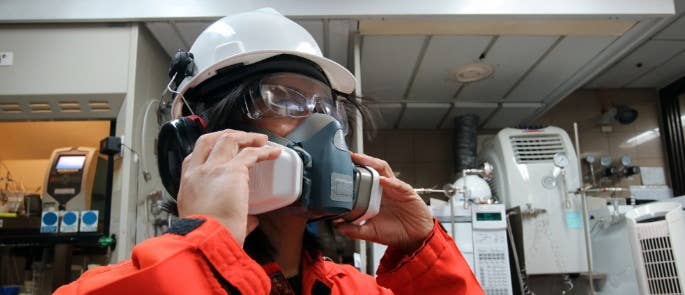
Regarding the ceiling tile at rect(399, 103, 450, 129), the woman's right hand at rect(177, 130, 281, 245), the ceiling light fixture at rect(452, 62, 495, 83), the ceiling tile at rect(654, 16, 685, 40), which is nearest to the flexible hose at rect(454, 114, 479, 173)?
the ceiling tile at rect(399, 103, 450, 129)

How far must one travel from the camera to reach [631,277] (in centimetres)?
308

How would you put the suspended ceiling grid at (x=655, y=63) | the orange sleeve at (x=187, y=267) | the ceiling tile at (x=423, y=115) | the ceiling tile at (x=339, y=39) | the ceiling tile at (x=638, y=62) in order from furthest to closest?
1. the ceiling tile at (x=423, y=115)
2. the ceiling tile at (x=638, y=62)
3. the suspended ceiling grid at (x=655, y=63)
4. the ceiling tile at (x=339, y=39)
5. the orange sleeve at (x=187, y=267)

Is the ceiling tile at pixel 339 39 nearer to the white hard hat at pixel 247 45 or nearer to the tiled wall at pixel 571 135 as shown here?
the white hard hat at pixel 247 45

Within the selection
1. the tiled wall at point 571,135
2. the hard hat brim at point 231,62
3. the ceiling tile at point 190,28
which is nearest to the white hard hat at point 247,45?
the hard hat brim at point 231,62

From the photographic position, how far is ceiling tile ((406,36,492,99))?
3240 millimetres

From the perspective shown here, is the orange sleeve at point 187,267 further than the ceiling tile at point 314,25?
No

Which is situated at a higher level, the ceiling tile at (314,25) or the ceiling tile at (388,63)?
the ceiling tile at (388,63)

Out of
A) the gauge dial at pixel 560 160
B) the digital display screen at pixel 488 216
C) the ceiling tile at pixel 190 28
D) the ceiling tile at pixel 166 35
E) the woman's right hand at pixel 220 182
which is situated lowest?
the woman's right hand at pixel 220 182

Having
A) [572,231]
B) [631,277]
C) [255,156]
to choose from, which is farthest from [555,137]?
[255,156]

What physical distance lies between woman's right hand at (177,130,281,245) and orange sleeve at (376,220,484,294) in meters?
0.59

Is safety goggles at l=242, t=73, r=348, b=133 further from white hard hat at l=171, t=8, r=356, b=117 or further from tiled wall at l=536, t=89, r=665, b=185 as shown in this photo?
tiled wall at l=536, t=89, r=665, b=185

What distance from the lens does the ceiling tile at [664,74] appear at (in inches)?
178

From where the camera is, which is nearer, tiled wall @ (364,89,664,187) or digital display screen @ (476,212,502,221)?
digital display screen @ (476,212,502,221)

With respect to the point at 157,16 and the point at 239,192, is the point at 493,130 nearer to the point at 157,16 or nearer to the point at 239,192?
the point at 157,16
